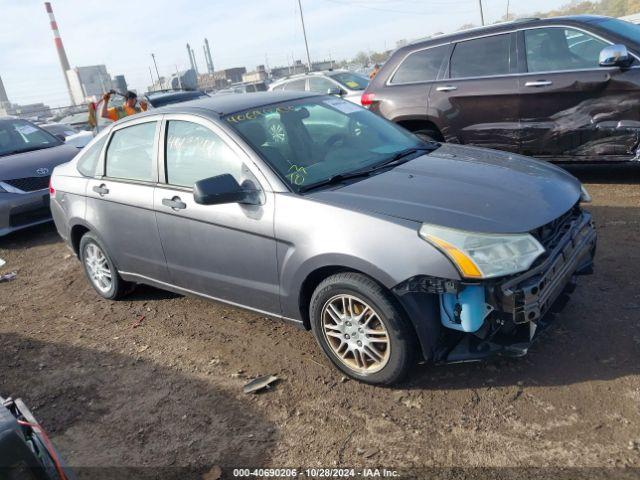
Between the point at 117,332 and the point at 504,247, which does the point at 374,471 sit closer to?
the point at 504,247

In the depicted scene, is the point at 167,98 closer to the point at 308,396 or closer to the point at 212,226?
the point at 212,226

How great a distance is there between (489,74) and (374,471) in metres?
5.32

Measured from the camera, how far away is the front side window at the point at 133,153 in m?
4.28

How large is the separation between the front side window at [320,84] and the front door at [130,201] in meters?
8.04

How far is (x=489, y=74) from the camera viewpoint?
663 centimetres

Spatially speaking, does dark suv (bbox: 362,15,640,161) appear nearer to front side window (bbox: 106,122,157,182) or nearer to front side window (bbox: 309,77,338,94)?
front side window (bbox: 106,122,157,182)

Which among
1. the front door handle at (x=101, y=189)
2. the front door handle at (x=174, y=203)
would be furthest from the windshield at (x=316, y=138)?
the front door handle at (x=101, y=189)

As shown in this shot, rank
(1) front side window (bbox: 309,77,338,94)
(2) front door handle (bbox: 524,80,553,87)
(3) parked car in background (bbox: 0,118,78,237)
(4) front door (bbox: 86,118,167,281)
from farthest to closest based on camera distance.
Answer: (1) front side window (bbox: 309,77,338,94) < (3) parked car in background (bbox: 0,118,78,237) < (2) front door handle (bbox: 524,80,553,87) < (4) front door (bbox: 86,118,167,281)

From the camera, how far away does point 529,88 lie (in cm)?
627

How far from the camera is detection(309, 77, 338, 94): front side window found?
480 inches

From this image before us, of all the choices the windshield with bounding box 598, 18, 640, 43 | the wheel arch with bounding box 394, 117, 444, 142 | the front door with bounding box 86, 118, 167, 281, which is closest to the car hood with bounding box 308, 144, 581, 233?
the front door with bounding box 86, 118, 167, 281

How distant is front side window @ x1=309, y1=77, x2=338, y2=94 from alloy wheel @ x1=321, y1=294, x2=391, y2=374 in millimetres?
9536

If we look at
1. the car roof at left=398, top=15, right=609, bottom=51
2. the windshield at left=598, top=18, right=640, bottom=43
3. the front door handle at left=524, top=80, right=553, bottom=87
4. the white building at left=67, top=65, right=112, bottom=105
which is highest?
the white building at left=67, top=65, right=112, bottom=105

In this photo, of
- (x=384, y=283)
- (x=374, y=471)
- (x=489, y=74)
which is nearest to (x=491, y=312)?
(x=384, y=283)
